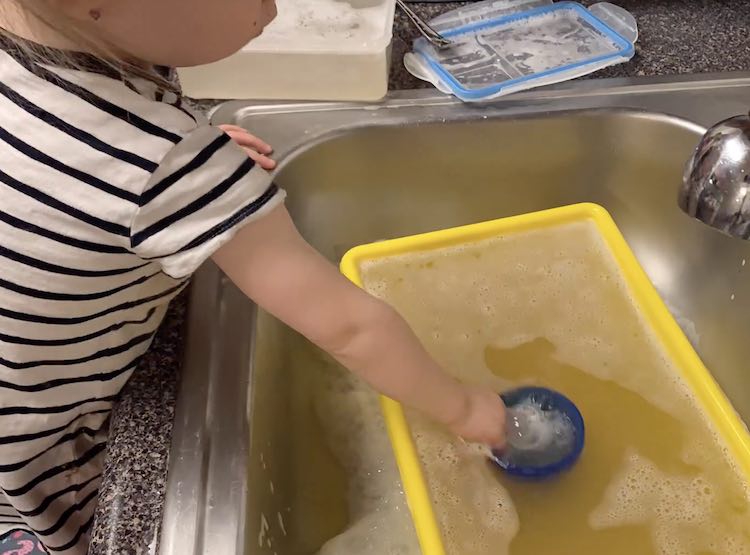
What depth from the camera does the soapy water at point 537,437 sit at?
0.62m

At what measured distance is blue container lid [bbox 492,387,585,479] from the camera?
616mm

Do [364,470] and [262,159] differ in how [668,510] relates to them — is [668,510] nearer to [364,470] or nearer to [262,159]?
[364,470]

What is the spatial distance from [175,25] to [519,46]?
522mm

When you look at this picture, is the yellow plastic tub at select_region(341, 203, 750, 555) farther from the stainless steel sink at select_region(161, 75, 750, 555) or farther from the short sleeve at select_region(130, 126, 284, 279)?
the short sleeve at select_region(130, 126, 284, 279)

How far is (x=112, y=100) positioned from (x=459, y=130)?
0.41m

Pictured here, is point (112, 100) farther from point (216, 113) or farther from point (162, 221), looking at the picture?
point (216, 113)

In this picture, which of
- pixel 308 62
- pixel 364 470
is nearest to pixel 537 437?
pixel 364 470

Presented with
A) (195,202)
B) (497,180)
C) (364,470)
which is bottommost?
(364,470)

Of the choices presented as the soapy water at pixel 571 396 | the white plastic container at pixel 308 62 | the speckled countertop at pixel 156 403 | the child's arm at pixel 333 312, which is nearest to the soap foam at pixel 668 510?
the soapy water at pixel 571 396

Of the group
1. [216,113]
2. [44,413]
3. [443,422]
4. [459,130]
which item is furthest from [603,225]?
[44,413]

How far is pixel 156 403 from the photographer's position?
0.54 metres

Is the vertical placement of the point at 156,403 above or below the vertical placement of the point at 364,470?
above

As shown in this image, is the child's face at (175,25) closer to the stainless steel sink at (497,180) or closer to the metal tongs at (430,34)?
the stainless steel sink at (497,180)

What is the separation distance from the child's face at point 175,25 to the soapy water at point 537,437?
1.22 feet
